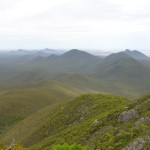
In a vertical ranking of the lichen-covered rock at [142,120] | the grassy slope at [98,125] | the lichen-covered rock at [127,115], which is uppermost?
the lichen-covered rock at [142,120]

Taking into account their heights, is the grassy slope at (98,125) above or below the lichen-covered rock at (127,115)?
→ below

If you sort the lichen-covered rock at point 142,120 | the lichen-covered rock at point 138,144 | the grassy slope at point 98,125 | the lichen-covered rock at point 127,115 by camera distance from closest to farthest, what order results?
the lichen-covered rock at point 138,144 < the grassy slope at point 98,125 < the lichen-covered rock at point 142,120 < the lichen-covered rock at point 127,115

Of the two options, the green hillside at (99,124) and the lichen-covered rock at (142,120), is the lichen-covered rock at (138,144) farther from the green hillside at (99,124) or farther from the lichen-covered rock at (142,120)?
the lichen-covered rock at (142,120)

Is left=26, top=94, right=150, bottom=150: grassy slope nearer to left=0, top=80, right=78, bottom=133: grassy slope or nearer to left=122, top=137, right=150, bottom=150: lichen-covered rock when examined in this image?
left=122, top=137, right=150, bottom=150: lichen-covered rock

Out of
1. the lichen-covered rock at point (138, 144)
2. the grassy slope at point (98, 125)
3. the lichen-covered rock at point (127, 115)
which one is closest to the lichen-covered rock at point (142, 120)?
the grassy slope at point (98, 125)

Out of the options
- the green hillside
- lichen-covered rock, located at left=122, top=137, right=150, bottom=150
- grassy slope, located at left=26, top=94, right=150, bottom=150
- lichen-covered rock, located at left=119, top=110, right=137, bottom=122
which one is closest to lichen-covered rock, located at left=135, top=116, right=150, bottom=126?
the green hillside

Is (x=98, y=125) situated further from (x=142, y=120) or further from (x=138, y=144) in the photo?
(x=138, y=144)

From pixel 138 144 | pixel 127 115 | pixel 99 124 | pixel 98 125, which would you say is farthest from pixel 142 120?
pixel 98 125
